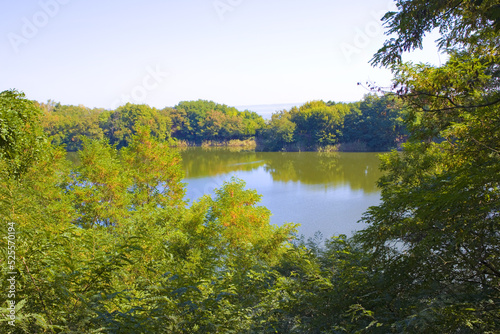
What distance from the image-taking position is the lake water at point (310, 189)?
18.5 meters

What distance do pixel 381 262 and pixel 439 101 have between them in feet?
7.31

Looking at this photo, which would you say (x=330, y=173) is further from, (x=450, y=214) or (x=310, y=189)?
(x=450, y=214)


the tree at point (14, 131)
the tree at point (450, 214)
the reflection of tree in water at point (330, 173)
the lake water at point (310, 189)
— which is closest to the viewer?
the tree at point (450, 214)

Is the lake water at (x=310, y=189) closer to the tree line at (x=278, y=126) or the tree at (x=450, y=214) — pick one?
the tree at (x=450, y=214)

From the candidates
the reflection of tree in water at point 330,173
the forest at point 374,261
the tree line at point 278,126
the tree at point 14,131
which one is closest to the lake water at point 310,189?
the reflection of tree in water at point 330,173

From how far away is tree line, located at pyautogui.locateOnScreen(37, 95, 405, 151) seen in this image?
55219 mm

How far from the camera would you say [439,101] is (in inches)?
179

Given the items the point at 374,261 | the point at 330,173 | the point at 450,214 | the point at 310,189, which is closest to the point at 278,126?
the point at 330,173

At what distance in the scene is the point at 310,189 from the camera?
2658 cm

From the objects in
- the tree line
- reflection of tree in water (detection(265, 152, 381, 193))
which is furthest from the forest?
the tree line

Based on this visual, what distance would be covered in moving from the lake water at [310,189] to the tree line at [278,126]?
1807 cm

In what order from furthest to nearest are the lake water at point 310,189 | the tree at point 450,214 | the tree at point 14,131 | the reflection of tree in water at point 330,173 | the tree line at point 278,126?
the tree line at point 278,126
the reflection of tree in water at point 330,173
the lake water at point 310,189
the tree at point 14,131
the tree at point 450,214

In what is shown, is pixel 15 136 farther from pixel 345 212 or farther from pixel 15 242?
pixel 345 212

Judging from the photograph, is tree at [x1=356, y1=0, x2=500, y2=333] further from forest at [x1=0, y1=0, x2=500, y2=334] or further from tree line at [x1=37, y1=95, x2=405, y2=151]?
tree line at [x1=37, y1=95, x2=405, y2=151]
